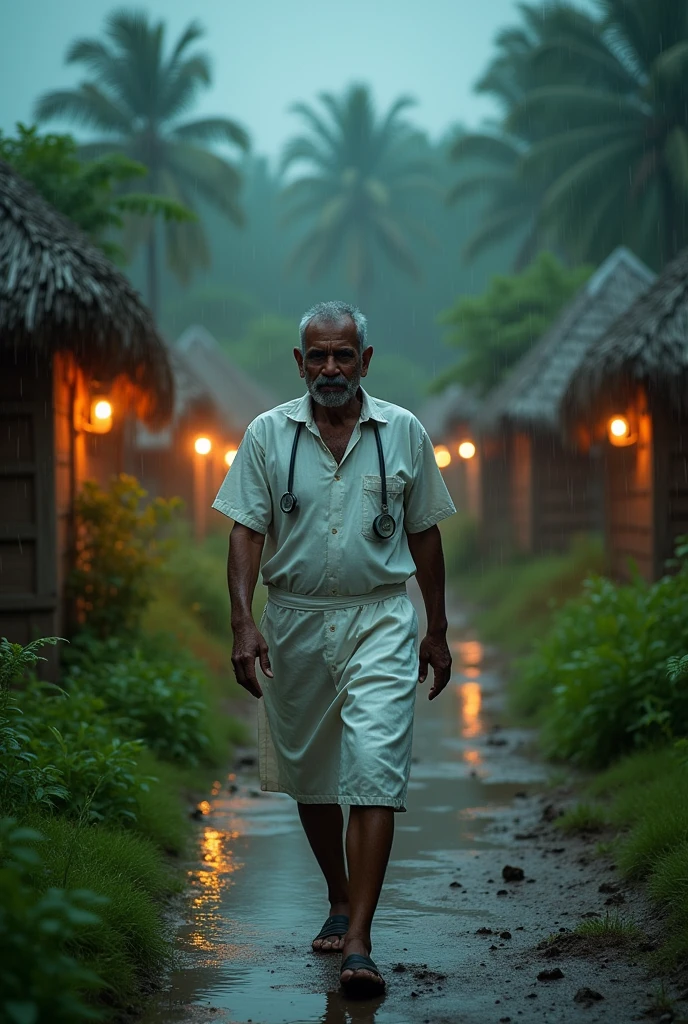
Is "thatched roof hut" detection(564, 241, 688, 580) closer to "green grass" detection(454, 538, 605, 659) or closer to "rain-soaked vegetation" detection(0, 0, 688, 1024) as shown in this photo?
"rain-soaked vegetation" detection(0, 0, 688, 1024)

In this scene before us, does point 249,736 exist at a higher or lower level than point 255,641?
lower

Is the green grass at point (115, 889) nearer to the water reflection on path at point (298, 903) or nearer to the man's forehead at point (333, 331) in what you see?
the water reflection on path at point (298, 903)

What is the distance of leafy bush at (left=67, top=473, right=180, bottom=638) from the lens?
8617 mm

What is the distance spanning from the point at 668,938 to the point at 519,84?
3725 centimetres

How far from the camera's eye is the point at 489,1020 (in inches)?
140

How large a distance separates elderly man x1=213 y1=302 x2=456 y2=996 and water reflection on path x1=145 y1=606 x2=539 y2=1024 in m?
0.28

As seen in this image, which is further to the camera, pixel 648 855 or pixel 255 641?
pixel 648 855

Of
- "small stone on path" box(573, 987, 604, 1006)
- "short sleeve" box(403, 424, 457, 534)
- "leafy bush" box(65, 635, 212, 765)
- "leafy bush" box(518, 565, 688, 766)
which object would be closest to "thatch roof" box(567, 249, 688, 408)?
"leafy bush" box(518, 565, 688, 766)

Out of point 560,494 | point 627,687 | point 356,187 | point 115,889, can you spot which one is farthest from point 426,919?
point 356,187

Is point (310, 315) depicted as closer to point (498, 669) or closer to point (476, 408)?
point (498, 669)

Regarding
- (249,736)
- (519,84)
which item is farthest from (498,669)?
(519,84)

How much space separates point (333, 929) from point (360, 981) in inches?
23.9

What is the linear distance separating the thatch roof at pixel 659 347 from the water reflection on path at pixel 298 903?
3.44 metres

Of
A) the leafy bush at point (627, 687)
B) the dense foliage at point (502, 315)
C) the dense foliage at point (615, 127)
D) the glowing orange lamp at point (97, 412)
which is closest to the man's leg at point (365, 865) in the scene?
the leafy bush at point (627, 687)
